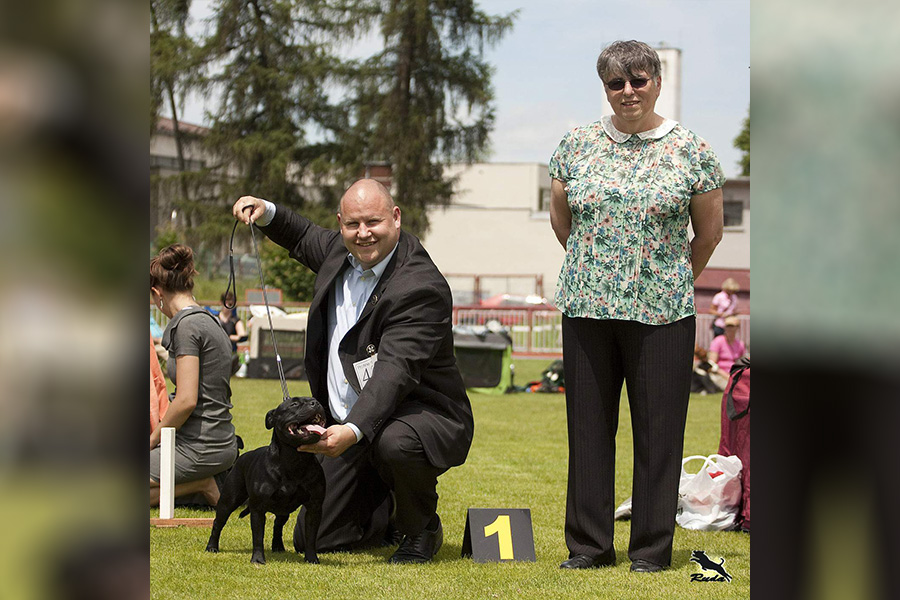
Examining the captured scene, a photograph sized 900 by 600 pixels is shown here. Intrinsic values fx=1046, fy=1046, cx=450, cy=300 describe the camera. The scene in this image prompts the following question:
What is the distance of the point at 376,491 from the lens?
169 inches

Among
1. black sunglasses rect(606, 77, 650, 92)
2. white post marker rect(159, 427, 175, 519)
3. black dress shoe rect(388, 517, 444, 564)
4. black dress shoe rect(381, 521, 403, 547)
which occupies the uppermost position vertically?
black sunglasses rect(606, 77, 650, 92)

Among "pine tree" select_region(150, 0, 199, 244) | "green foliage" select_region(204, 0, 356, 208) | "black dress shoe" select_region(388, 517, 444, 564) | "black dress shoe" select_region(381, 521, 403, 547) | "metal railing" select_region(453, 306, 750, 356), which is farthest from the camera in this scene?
"green foliage" select_region(204, 0, 356, 208)

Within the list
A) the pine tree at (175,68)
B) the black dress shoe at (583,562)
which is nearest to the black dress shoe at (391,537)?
the black dress shoe at (583,562)

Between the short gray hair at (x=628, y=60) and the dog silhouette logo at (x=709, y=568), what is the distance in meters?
1.70

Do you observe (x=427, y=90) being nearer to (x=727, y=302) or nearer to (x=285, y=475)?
(x=727, y=302)

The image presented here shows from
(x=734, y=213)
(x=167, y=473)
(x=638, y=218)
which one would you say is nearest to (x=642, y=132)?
(x=638, y=218)

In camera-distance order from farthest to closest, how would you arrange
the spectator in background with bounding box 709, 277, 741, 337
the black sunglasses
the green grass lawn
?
the spectator in background with bounding box 709, 277, 741, 337
the black sunglasses
the green grass lawn

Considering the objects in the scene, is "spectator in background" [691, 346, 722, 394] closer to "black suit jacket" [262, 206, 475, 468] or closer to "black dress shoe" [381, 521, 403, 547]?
"black dress shoe" [381, 521, 403, 547]

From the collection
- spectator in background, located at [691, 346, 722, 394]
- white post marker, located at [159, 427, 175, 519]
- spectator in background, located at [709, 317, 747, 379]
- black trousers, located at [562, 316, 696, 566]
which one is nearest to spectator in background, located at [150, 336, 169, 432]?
white post marker, located at [159, 427, 175, 519]

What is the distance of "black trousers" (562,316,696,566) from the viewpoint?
357 cm

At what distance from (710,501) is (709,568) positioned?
1.33 m
